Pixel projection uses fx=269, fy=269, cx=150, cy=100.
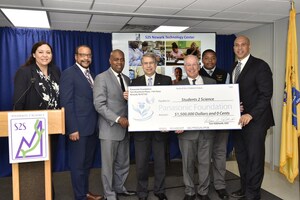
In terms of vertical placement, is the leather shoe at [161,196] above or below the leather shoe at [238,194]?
above

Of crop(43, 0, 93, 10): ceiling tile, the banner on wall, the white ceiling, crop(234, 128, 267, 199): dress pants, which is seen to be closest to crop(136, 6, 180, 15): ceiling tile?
the white ceiling

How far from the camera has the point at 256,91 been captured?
9.89ft

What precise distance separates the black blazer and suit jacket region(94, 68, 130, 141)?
55 cm

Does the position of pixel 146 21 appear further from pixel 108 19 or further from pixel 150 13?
pixel 108 19

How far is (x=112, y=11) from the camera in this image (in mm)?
3625

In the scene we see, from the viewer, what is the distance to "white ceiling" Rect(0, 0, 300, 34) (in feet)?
10.7

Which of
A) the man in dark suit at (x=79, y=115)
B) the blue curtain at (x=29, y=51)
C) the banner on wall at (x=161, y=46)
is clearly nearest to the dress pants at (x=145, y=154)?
the man in dark suit at (x=79, y=115)

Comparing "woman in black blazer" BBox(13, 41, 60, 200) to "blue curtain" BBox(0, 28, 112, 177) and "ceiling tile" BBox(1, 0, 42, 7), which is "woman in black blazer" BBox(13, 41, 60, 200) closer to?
"ceiling tile" BBox(1, 0, 42, 7)

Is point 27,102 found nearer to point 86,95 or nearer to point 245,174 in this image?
point 86,95

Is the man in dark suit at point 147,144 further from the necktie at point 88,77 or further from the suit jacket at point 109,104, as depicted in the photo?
the necktie at point 88,77

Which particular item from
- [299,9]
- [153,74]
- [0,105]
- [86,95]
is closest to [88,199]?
[86,95]

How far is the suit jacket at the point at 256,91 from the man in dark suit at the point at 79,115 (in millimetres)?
1716

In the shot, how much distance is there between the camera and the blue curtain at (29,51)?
4.37m

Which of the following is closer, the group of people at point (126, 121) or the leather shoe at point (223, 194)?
the group of people at point (126, 121)
